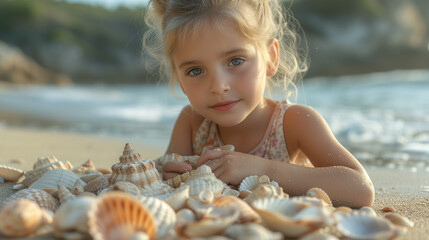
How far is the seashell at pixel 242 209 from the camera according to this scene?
1499mm

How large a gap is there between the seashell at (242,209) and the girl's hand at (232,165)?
54 centimetres

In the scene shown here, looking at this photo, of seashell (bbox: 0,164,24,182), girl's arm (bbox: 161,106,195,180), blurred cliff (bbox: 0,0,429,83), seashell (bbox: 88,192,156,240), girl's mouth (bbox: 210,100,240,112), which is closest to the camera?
seashell (bbox: 88,192,156,240)

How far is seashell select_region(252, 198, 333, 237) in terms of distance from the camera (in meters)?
1.41

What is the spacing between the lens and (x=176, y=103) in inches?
346

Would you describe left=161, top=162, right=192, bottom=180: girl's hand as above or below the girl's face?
below

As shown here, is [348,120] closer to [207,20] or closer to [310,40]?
[207,20]

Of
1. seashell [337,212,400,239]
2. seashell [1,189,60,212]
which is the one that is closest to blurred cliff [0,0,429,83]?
seashell [1,189,60,212]

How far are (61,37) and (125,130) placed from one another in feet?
88.8

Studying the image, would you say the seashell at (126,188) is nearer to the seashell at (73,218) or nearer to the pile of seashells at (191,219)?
the pile of seashells at (191,219)

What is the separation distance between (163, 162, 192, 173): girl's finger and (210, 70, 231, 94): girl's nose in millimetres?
399

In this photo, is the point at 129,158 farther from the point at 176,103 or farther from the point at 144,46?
the point at 176,103

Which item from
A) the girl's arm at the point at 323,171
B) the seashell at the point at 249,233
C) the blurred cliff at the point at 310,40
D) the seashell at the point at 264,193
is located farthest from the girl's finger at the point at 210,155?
the blurred cliff at the point at 310,40

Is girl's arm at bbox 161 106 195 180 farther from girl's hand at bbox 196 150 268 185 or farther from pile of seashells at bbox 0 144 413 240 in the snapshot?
pile of seashells at bbox 0 144 413 240

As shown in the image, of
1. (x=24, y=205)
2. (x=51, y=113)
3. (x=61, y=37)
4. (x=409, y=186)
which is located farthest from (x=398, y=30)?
(x=24, y=205)
